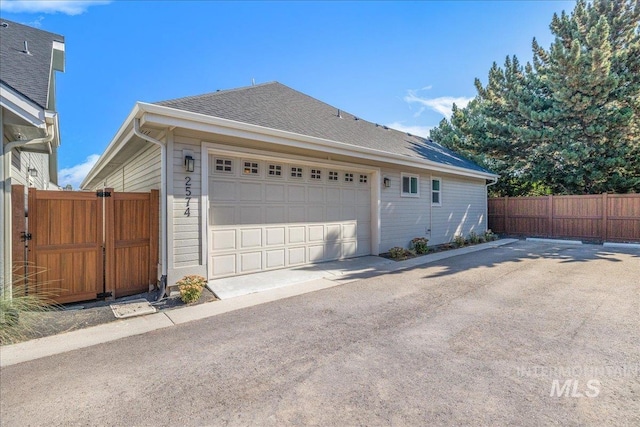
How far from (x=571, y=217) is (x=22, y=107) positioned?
1769cm

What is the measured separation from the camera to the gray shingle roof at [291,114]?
6.38m

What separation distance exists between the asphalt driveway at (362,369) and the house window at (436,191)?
21.3ft

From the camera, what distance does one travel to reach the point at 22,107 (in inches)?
159

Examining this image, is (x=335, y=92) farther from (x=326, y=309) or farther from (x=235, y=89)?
(x=326, y=309)

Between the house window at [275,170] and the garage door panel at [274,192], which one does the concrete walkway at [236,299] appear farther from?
the house window at [275,170]

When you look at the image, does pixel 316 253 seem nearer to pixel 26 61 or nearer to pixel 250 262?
pixel 250 262

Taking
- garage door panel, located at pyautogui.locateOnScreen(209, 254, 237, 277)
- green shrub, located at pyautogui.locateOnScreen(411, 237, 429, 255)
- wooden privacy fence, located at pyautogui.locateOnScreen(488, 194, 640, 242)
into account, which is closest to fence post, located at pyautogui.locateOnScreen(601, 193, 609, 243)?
wooden privacy fence, located at pyautogui.locateOnScreen(488, 194, 640, 242)

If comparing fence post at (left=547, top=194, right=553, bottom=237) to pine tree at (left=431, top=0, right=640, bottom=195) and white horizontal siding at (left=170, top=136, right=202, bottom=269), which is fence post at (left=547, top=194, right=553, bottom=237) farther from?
white horizontal siding at (left=170, top=136, right=202, bottom=269)

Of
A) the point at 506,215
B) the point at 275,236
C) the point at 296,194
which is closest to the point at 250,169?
the point at 296,194

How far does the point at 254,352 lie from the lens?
331 centimetres

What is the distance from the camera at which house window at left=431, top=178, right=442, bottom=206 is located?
444 inches

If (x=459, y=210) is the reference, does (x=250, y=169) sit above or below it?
above

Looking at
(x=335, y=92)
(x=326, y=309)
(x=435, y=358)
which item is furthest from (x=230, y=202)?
(x=335, y=92)

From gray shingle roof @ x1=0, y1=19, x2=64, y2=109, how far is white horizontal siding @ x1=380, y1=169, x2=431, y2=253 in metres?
7.88
